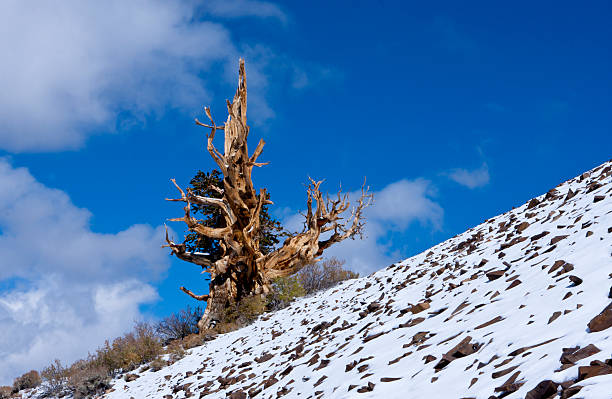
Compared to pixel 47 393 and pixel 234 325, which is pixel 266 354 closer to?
pixel 234 325

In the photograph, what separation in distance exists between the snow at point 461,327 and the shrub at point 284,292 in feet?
16.1

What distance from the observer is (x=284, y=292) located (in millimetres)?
18297

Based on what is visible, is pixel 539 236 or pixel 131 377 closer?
pixel 539 236

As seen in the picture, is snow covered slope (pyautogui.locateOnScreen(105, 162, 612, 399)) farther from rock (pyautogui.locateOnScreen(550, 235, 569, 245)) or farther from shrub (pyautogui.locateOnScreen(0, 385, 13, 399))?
shrub (pyautogui.locateOnScreen(0, 385, 13, 399))

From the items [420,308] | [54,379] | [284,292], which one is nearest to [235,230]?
[284,292]

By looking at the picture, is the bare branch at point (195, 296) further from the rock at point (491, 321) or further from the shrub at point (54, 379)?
the rock at point (491, 321)

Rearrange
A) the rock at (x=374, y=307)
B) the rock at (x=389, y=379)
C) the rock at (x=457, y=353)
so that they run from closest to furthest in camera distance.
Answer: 1. the rock at (x=457, y=353)
2. the rock at (x=389, y=379)
3. the rock at (x=374, y=307)

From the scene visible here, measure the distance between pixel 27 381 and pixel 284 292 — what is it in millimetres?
9788

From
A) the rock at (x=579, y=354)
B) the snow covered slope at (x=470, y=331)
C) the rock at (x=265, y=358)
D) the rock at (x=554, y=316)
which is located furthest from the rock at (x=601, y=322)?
the rock at (x=265, y=358)

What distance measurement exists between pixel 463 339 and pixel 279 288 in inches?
561

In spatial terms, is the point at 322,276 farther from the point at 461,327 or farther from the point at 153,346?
the point at 461,327

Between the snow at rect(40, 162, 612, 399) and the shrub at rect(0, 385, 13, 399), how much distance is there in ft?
22.9

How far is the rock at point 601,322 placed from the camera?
11.6 ft

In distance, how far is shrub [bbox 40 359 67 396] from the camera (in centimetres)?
1571
